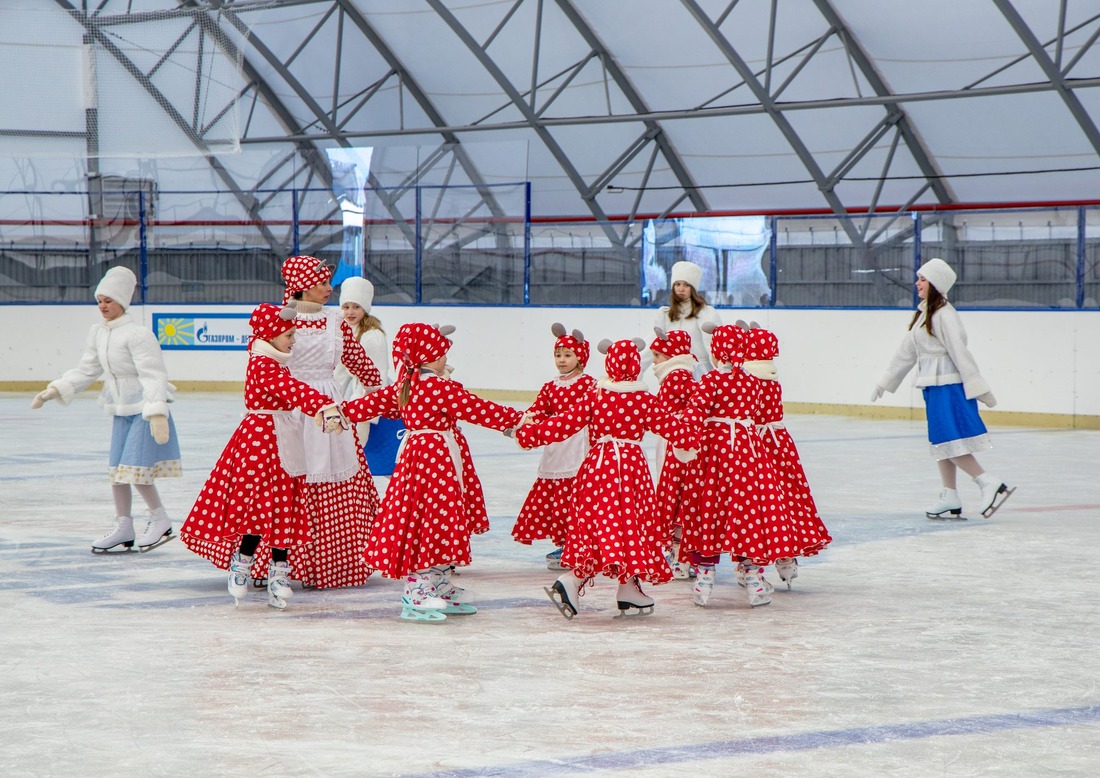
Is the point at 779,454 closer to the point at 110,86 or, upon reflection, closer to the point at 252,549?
the point at 252,549

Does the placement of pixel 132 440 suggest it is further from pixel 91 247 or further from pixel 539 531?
pixel 91 247

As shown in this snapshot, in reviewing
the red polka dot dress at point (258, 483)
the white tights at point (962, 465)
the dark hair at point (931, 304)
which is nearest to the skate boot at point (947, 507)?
the white tights at point (962, 465)

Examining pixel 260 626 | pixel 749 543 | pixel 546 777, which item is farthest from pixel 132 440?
pixel 546 777

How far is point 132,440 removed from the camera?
6.11 meters

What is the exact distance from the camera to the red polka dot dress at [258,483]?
16.3 ft

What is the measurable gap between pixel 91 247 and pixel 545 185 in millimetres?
6743

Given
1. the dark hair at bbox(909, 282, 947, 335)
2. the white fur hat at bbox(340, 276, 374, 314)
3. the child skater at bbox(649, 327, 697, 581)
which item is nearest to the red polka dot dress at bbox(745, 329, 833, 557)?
the child skater at bbox(649, 327, 697, 581)

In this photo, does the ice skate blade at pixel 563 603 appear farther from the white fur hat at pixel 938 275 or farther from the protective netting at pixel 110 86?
the protective netting at pixel 110 86

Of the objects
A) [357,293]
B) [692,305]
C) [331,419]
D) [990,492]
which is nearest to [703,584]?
[331,419]

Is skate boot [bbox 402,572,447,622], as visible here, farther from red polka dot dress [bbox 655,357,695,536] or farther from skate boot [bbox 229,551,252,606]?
red polka dot dress [bbox 655,357,695,536]

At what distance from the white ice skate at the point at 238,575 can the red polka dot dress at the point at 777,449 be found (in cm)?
197

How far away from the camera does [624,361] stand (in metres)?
4.90

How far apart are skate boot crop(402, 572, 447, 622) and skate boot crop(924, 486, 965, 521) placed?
137 inches

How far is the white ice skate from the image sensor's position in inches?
196
